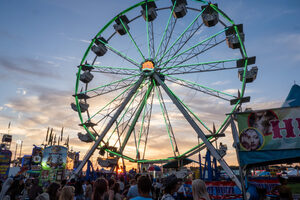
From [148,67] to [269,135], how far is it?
39.0ft

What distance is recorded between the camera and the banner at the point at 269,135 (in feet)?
17.5

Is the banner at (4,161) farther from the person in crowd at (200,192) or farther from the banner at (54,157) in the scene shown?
the person in crowd at (200,192)

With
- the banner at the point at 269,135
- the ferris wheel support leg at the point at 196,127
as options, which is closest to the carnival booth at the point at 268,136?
the banner at the point at 269,135

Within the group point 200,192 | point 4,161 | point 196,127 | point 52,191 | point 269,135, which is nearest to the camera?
point 200,192

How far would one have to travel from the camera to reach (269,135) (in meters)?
5.49

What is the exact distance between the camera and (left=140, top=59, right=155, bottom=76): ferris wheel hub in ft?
53.5

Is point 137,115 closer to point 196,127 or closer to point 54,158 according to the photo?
point 196,127

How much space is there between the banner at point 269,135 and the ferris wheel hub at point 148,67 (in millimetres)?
11084

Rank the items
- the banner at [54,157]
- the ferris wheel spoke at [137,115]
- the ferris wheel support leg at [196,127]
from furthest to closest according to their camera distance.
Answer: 1. the banner at [54,157]
2. the ferris wheel spoke at [137,115]
3. the ferris wheel support leg at [196,127]

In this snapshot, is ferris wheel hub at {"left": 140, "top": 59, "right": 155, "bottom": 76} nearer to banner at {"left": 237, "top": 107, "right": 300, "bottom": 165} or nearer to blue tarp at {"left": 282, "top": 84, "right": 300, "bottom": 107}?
blue tarp at {"left": 282, "top": 84, "right": 300, "bottom": 107}

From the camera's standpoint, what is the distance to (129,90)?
57.3ft

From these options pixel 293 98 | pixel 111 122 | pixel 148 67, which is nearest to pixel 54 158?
pixel 111 122

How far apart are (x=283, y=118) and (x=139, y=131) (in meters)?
14.0

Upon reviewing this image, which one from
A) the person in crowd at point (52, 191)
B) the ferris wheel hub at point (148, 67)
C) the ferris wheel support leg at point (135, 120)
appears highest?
the ferris wheel hub at point (148, 67)
